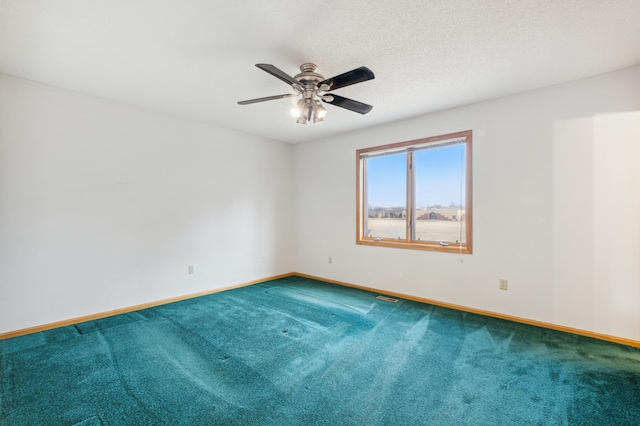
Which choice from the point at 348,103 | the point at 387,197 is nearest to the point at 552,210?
the point at 387,197

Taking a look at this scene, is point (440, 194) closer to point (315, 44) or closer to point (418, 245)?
point (418, 245)

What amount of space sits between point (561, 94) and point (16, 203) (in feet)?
18.3

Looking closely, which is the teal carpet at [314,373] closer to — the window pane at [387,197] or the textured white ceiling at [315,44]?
the window pane at [387,197]

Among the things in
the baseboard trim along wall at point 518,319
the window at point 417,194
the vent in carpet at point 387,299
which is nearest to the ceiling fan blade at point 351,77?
the window at point 417,194

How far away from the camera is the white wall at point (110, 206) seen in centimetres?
280

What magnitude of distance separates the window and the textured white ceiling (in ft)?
2.66

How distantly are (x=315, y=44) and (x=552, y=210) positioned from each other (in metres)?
2.87

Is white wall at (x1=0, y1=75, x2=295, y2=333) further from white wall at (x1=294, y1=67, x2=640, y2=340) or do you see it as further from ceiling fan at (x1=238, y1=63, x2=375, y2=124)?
white wall at (x1=294, y1=67, x2=640, y2=340)

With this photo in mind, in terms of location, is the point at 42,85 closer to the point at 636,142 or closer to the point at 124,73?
the point at 124,73

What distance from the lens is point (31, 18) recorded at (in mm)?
1938

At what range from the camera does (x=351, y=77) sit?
6.95 ft

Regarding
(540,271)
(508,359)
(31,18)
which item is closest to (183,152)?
(31,18)

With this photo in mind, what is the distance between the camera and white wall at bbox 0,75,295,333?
2.80 meters

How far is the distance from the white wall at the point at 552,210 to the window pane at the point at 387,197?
16.5 inches
